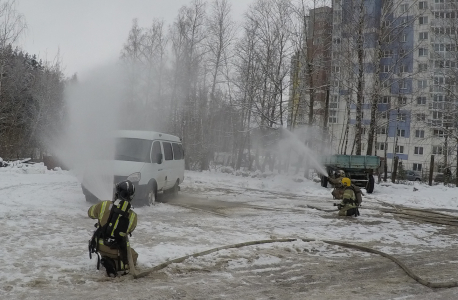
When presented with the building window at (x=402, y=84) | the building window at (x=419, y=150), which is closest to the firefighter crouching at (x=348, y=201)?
the building window at (x=402, y=84)

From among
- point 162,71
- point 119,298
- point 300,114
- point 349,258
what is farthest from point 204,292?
point 162,71

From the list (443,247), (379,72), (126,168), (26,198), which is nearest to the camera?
(443,247)

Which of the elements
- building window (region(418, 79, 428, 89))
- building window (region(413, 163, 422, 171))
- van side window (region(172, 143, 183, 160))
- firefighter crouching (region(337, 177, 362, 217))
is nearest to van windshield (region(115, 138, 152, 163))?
van side window (region(172, 143, 183, 160))

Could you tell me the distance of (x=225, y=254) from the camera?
23.6 ft

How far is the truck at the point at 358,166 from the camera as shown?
19438mm

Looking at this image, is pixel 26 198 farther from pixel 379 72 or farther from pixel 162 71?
pixel 162 71

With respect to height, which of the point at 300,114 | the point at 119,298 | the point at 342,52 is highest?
the point at 342,52

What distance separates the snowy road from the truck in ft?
18.9

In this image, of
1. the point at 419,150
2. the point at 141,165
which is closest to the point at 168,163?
the point at 141,165

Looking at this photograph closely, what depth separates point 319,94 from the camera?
98.8ft

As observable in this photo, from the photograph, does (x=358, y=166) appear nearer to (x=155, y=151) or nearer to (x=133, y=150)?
(x=155, y=151)

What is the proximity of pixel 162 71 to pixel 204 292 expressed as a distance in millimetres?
36115

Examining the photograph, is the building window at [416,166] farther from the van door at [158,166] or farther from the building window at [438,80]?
the van door at [158,166]

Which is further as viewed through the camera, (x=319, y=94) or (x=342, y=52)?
(x=319, y=94)
